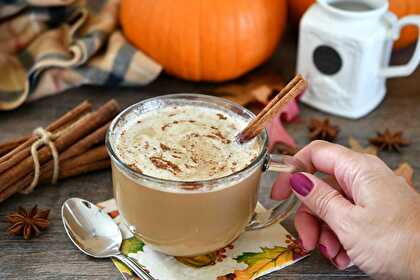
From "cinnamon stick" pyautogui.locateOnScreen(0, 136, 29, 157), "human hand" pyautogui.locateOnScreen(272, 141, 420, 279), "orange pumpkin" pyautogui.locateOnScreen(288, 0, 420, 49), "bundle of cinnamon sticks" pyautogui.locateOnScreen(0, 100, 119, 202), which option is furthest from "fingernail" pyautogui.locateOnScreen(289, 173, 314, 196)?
"orange pumpkin" pyautogui.locateOnScreen(288, 0, 420, 49)

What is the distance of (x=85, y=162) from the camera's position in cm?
120

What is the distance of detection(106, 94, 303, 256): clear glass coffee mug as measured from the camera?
35.2 inches

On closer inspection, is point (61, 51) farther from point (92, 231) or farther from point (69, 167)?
point (92, 231)

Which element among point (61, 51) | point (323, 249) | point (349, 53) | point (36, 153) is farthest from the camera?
point (61, 51)

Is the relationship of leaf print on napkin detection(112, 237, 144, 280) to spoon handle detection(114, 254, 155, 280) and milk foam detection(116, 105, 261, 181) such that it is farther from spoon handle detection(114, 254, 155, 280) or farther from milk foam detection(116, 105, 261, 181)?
milk foam detection(116, 105, 261, 181)

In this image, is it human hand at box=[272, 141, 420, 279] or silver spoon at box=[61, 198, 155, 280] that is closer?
human hand at box=[272, 141, 420, 279]

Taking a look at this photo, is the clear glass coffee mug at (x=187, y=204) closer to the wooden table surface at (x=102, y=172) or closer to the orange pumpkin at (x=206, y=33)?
the wooden table surface at (x=102, y=172)

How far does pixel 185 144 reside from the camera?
983 mm

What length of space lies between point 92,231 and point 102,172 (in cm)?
20

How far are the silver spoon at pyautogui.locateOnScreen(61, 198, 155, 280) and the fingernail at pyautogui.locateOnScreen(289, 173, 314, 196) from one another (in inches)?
10.1

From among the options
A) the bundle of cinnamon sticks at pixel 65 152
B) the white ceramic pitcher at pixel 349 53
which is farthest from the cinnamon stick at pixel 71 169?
the white ceramic pitcher at pixel 349 53

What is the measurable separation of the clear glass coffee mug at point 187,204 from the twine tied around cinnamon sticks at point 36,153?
0.67 ft

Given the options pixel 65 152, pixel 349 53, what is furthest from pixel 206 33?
pixel 65 152

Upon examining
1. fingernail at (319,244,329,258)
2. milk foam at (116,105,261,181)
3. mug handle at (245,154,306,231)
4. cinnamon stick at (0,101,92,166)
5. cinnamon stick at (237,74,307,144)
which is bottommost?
fingernail at (319,244,329,258)
